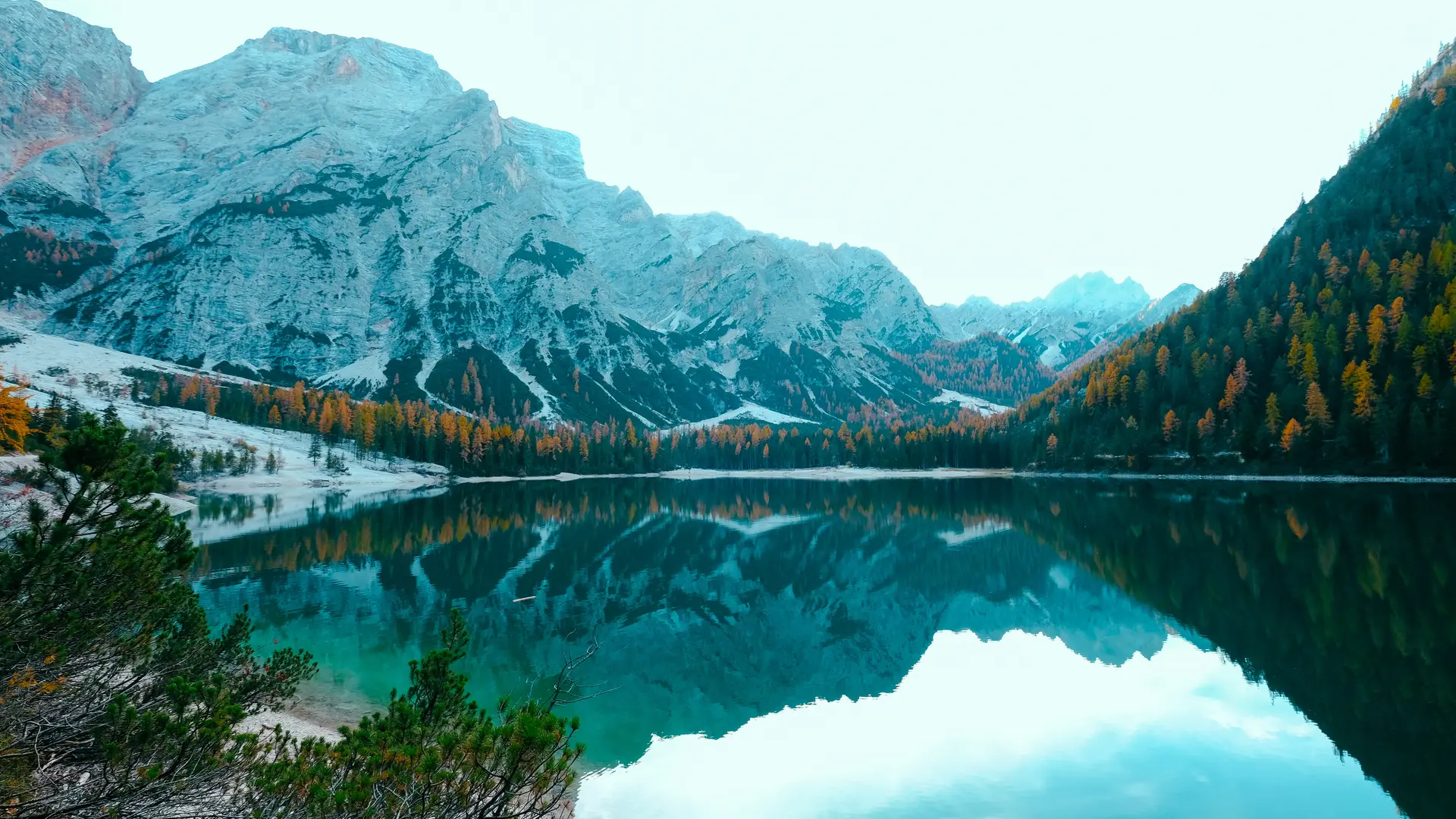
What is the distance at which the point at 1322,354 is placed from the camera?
10894cm

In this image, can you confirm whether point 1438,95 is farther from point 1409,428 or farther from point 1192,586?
point 1192,586

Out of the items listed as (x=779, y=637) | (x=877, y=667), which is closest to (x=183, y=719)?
(x=877, y=667)

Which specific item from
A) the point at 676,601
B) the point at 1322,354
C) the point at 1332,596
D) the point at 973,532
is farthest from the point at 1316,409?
the point at 676,601

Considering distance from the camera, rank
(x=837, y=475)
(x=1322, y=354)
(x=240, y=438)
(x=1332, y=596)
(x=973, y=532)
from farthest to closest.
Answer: (x=837, y=475) → (x=240, y=438) → (x=1322, y=354) → (x=973, y=532) → (x=1332, y=596)

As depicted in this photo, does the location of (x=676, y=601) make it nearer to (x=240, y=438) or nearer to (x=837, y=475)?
(x=240, y=438)

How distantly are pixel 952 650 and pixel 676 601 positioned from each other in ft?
56.6

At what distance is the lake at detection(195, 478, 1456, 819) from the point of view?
18266 millimetres

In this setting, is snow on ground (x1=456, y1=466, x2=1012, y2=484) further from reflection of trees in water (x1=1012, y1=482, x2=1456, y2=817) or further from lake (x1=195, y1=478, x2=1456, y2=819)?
reflection of trees in water (x1=1012, y1=482, x2=1456, y2=817)

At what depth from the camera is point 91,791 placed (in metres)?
7.86

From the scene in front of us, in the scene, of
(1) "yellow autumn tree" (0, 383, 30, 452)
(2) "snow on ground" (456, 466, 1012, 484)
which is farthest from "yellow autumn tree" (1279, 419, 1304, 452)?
(1) "yellow autumn tree" (0, 383, 30, 452)

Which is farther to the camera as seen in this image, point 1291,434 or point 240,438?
point 240,438

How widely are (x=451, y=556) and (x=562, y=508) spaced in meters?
42.7

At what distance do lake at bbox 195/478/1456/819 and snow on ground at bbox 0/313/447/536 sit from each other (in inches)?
2679

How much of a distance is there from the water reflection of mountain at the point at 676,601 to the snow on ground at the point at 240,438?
207ft
